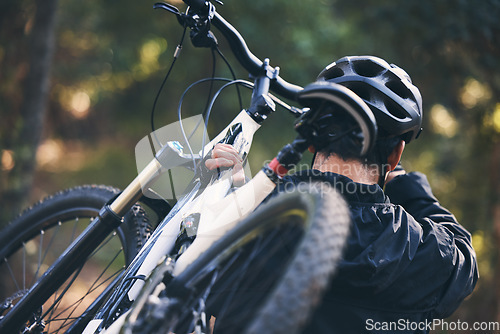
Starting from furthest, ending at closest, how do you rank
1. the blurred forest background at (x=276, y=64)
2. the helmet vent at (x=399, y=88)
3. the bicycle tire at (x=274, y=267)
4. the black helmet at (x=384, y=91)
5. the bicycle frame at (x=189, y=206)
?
the blurred forest background at (x=276, y=64) → the helmet vent at (x=399, y=88) → the black helmet at (x=384, y=91) → the bicycle frame at (x=189, y=206) → the bicycle tire at (x=274, y=267)

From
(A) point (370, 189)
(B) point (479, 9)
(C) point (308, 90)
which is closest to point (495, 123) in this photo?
(B) point (479, 9)

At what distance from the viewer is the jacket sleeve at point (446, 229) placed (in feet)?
6.14

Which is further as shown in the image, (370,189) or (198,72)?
(198,72)

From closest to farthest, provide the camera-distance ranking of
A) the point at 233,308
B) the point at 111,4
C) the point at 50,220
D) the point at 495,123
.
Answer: the point at 233,308, the point at 50,220, the point at 495,123, the point at 111,4

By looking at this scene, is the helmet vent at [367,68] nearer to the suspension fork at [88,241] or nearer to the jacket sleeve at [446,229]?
the jacket sleeve at [446,229]

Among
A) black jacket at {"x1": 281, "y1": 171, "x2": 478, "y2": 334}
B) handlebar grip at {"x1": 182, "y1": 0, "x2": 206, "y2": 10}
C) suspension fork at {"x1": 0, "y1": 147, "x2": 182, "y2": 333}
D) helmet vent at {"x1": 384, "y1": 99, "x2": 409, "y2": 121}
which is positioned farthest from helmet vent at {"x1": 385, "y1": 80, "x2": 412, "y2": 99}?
suspension fork at {"x1": 0, "y1": 147, "x2": 182, "y2": 333}

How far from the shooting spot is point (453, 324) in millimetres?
5445

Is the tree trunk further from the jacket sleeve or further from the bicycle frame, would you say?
the jacket sleeve

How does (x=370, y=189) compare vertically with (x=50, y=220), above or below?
above

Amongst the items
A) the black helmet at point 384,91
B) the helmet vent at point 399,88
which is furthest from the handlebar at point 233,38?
the helmet vent at point 399,88

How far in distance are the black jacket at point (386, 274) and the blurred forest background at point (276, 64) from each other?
3.39m

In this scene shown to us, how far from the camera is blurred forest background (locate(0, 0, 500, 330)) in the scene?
4.73m

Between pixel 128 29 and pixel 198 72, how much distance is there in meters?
1.31

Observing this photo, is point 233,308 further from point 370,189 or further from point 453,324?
point 453,324
